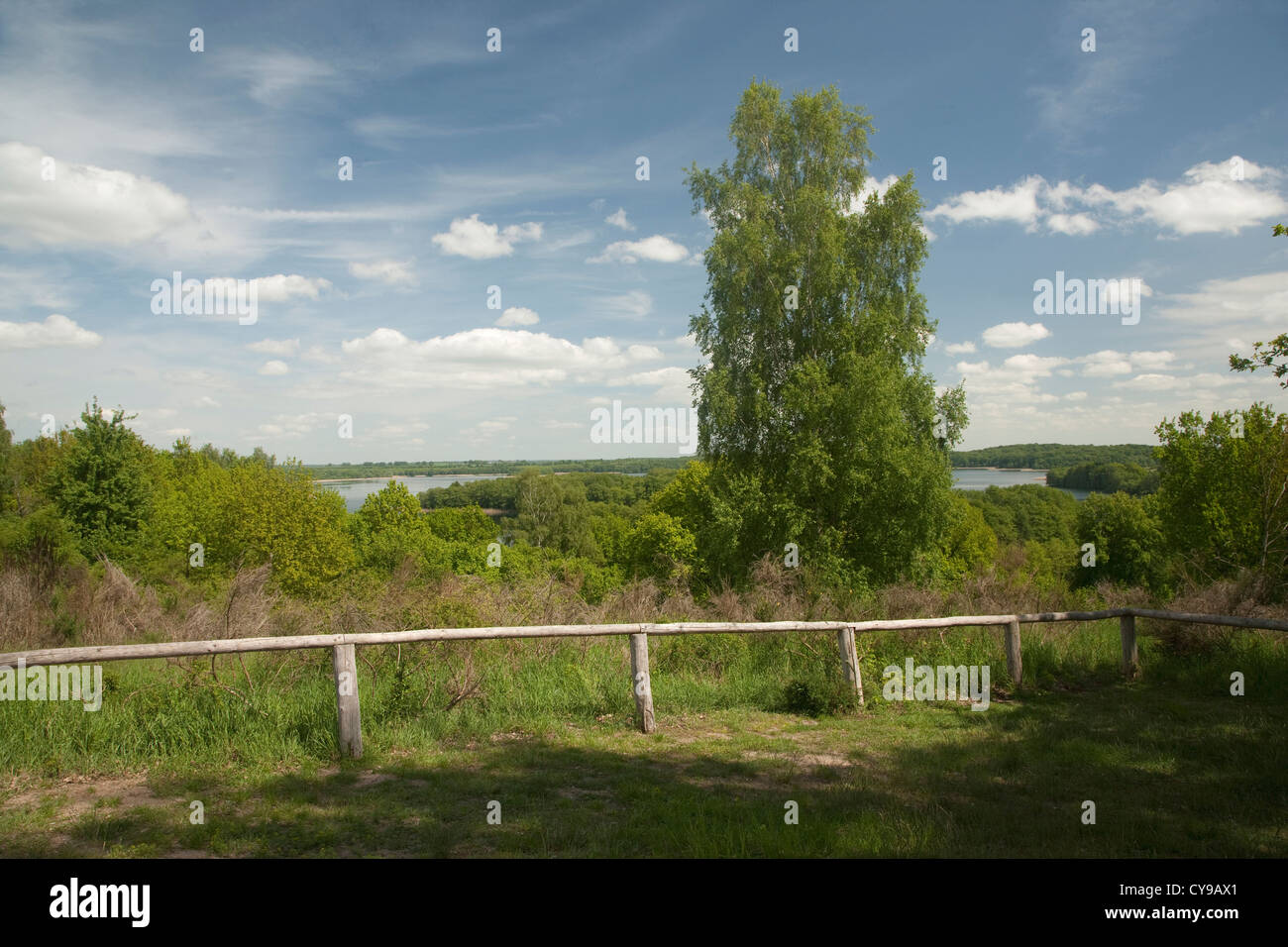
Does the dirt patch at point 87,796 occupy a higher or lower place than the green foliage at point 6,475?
lower

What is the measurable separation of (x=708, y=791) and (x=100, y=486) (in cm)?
4105

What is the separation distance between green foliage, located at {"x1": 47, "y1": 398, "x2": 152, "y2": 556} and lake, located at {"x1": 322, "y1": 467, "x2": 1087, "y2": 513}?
520 inches

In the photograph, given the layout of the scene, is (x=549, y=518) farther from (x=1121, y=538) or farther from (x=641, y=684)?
(x=641, y=684)

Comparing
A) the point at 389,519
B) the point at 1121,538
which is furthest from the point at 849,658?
the point at 1121,538

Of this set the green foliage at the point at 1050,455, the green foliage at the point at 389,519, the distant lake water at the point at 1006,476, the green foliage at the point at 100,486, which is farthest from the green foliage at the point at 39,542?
the green foliage at the point at 1050,455

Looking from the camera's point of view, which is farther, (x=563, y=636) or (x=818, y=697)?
(x=818, y=697)

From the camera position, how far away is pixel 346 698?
5.52m

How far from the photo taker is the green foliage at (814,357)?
18.5 metres

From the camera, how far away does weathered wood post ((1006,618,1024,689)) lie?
26.7 ft

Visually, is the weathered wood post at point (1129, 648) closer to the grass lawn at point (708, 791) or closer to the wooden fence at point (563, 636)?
the wooden fence at point (563, 636)

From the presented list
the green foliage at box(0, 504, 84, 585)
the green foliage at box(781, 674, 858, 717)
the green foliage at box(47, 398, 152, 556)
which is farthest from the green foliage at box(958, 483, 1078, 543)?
the green foliage at box(781, 674, 858, 717)

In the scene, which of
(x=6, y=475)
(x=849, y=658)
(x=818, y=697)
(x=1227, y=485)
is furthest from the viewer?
(x=6, y=475)

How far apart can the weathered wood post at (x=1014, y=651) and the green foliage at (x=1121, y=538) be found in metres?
52.1
